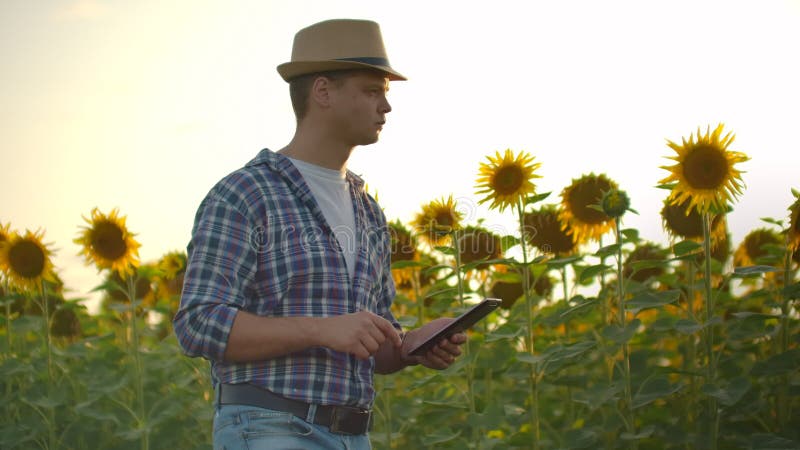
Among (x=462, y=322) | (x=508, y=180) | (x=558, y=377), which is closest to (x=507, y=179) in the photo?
(x=508, y=180)

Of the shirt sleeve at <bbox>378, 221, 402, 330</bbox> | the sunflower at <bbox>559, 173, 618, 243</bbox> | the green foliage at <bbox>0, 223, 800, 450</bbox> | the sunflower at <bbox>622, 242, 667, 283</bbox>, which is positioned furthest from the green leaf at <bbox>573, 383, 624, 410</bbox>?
the sunflower at <bbox>622, 242, 667, 283</bbox>

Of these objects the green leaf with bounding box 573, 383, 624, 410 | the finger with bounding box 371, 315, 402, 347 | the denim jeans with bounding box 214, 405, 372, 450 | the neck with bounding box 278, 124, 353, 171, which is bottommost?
the denim jeans with bounding box 214, 405, 372, 450

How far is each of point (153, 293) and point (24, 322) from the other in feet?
5.00

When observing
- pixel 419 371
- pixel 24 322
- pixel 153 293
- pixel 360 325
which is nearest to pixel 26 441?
pixel 24 322

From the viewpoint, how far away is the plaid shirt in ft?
8.90

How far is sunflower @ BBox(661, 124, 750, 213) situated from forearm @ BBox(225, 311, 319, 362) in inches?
104

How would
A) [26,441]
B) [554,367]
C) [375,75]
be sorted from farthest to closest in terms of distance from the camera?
[26,441] < [554,367] < [375,75]

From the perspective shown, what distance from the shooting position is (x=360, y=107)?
10.2ft

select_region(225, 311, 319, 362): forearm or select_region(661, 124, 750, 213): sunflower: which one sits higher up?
select_region(661, 124, 750, 213): sunflower

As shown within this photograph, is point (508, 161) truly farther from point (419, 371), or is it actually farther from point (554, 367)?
point (419, 371)

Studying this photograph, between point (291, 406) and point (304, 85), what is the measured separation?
3.58ft

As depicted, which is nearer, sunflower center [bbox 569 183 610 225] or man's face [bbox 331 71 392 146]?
man's face [bbox 331 71 392 146]

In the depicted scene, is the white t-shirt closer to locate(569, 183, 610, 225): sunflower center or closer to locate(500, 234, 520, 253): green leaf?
locate(500, 234, 520, 253): green leaf

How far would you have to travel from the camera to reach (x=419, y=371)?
6.89m
